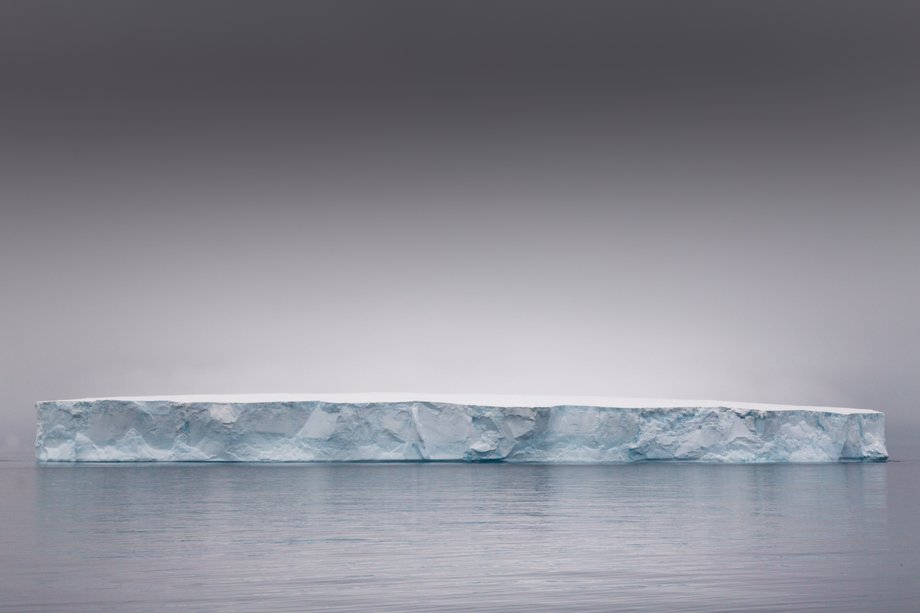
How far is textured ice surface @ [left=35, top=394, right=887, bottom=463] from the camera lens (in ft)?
80.1

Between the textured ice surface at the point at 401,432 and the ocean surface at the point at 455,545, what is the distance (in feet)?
11.1

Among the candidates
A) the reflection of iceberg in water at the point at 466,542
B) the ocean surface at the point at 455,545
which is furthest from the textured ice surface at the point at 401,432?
the ocean surface at the point at 455,545

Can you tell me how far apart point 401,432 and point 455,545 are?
45.7 ft

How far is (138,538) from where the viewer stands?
11414 mm

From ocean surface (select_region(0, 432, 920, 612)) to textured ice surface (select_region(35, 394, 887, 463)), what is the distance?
11.1ft

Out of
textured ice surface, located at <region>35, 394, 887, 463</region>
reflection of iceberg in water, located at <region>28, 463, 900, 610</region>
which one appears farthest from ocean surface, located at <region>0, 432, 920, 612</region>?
textured ice surface, located at <region>35, 394, 887, 463</region>

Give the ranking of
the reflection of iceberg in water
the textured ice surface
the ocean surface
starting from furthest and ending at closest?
1. the textured ice surface
2. the reflection of iceberg in water
3. the ocean surface

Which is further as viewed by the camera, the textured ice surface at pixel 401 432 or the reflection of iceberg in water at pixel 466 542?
the textured ice surface at pixel 401 432

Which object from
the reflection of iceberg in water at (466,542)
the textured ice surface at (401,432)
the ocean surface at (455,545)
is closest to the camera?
the ocean surface at (455,545)

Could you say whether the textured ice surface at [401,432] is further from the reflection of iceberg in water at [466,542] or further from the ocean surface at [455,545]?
the ocean surface at [455,545]

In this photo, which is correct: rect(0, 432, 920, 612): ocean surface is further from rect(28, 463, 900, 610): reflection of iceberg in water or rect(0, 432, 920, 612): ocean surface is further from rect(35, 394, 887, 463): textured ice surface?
rect(35, 394, 887, 463): textured ice surface

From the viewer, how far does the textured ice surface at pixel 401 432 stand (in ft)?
80.1

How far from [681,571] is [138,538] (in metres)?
5.62

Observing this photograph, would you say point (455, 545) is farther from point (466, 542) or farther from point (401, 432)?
point (401, 432)
